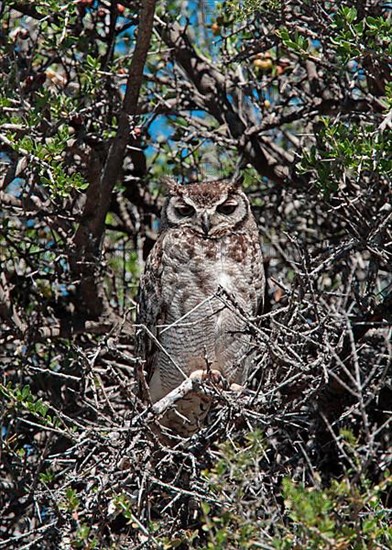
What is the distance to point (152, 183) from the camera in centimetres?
518

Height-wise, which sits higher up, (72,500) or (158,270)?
(158,270)

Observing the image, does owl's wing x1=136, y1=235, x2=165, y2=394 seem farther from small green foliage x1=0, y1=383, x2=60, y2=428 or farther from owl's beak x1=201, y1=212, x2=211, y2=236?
small green foliage x1=0, y1=383, x2=60, y2=428

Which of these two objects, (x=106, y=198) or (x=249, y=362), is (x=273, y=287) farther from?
(x=106, y=198)

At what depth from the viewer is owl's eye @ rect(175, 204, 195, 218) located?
421cm

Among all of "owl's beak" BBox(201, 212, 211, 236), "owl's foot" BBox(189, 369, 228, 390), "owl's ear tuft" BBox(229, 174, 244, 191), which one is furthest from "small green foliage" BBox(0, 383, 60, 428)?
"owl's ear tuft" BBox(229, 174, 244, 191)

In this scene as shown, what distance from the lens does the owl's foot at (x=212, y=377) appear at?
3.49 m

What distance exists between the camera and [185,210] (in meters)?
4.23

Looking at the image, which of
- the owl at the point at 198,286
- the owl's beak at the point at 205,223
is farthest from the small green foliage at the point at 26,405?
the owl's beak at the point at 205,223

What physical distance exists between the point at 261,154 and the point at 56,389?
1384 mm

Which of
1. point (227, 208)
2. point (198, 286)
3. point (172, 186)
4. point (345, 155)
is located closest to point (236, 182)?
point (227, 208)

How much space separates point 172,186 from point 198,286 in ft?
1.86

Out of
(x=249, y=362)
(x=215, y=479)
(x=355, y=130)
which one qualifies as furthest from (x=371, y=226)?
(x=215, y=479)

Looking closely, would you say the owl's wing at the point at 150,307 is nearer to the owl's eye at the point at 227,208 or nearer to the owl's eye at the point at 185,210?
the owl's eye at the point at 185,210

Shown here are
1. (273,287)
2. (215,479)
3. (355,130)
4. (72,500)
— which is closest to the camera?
(215,479)
